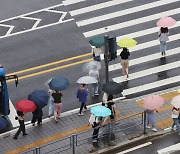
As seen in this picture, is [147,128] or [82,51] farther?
[82,51]

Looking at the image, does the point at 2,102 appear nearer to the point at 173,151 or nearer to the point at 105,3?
the point at 173,151

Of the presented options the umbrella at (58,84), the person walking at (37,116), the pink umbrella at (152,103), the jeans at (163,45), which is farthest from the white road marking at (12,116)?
the jeans at (163,45)

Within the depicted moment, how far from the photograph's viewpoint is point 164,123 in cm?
2698

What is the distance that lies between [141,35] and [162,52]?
2.13 meters

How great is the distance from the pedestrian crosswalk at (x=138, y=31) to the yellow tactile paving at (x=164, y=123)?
99.3 inches

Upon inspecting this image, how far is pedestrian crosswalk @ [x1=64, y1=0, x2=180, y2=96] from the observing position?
2998 centimetres

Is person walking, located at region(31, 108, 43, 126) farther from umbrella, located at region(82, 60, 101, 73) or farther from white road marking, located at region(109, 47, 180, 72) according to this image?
white road marking, located at region(109, 47, 180, 72)

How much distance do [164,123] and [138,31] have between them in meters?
7.88

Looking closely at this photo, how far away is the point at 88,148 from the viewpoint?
84.2 ft

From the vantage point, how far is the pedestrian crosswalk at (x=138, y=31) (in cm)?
2998

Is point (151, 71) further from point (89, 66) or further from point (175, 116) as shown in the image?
point (175, 116)

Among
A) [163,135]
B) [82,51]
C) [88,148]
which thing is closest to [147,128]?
[163,135]

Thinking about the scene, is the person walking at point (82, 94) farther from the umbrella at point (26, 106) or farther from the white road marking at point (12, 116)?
the white road marking at point (12, 116)

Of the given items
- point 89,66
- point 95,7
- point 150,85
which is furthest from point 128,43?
point 95,7
